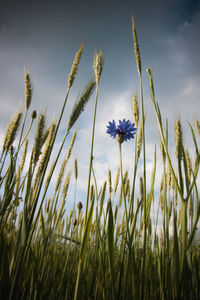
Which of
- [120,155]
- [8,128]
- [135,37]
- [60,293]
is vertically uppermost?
[135,37]

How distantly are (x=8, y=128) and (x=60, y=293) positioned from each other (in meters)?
1.44

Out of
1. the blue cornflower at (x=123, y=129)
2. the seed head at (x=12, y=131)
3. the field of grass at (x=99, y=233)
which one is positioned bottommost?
the field of grass at (x=99, y=233)

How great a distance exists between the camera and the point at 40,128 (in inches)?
43.3

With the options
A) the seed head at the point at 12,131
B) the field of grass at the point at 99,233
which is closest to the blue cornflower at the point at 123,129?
the field of grass at the point at 99,233

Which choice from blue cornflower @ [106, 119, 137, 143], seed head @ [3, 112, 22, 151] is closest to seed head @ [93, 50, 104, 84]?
blue cornflower @ [106, 119, 137, 143]

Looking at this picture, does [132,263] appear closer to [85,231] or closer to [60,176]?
[85,231]

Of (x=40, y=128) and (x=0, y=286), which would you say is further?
(x=40, y=128)

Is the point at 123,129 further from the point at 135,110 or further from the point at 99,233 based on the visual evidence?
the point at 99,233

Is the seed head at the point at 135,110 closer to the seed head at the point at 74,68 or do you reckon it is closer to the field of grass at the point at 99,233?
the field of grass at the point at 99,233

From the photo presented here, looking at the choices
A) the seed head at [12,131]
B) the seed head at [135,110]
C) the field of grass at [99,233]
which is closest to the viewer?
the field of grass at [99,233]

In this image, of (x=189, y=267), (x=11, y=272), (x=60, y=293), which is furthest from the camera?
(x=60, y=293)

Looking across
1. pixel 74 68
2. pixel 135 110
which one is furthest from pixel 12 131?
pixel 135 110

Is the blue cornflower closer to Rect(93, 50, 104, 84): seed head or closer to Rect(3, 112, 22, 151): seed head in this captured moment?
Rect(93, 50, 104, 84): seed head

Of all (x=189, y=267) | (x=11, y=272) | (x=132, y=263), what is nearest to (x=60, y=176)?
(x=11, y=272)
